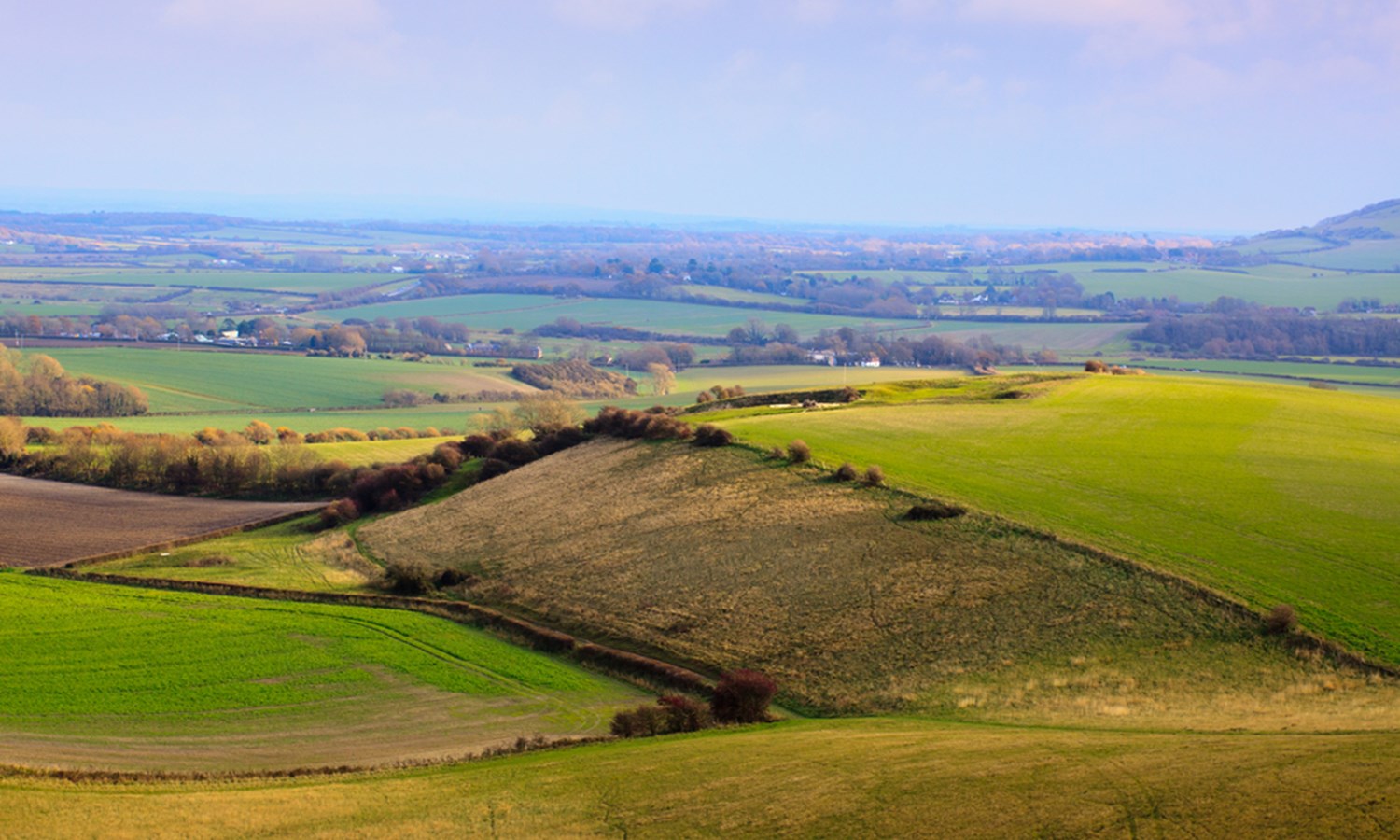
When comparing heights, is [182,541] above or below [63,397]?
below

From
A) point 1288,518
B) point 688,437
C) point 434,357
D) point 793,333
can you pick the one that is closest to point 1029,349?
point 793,333

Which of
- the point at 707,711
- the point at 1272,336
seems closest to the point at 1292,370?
the point at 1272,336

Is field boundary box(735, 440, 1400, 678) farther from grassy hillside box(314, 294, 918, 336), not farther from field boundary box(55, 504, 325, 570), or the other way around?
grassy hillside box(314, 294, 918, 336)

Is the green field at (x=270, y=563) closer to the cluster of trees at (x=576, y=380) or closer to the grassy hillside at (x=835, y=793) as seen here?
the grassy hillside at (x=835, y=793)

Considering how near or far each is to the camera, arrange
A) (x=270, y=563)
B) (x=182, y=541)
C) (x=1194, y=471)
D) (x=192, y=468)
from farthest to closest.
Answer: (x=192, y=468) < (x=182, y=541) < (x=270, y=563) < (x=1194, y=471)

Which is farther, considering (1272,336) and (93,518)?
(1272,336)

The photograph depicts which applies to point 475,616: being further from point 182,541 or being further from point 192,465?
point 192,465

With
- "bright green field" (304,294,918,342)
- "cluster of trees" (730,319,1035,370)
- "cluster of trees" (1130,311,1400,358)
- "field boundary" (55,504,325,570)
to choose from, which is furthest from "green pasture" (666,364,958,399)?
"field boundary" (55,504,325,570)
